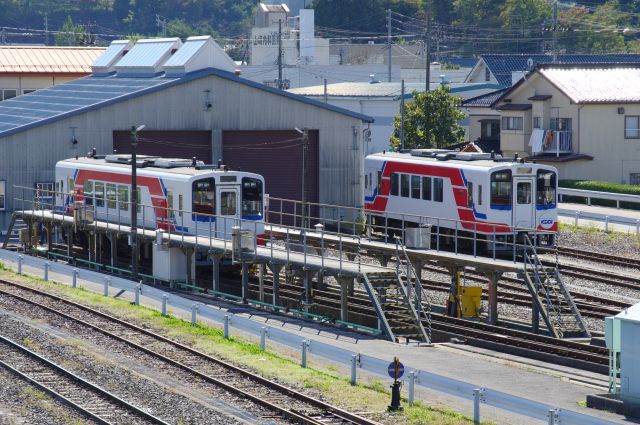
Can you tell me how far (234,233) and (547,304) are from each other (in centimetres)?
921

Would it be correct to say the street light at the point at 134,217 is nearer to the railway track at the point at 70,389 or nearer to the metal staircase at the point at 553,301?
the railway track at the point at 70,389

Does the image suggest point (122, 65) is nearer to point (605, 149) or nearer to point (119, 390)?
point (605, 149)

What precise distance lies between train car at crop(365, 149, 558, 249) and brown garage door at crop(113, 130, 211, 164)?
14055 millimetres

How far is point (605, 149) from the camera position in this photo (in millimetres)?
60688

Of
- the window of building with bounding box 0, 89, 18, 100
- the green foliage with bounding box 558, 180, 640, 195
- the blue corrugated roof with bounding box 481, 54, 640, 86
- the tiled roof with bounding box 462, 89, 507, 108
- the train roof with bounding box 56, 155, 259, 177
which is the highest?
the blue corrugated roof with bounding box 481, 54, 640, 86

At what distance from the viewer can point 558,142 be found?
61094 mm

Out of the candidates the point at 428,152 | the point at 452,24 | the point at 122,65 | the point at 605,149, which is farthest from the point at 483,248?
the point at 452,24

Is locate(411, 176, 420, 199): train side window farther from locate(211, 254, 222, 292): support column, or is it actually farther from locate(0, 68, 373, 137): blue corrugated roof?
locate(0, 68, 373, 137): blue corrugated roof

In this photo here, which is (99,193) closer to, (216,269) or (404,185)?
(216,269)

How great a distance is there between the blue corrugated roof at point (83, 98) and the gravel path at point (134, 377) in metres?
21.0

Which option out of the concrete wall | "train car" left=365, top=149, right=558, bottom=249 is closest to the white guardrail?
"train car" left=365, top=149, right=558, bottom=249

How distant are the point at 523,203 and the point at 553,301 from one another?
6094 mm

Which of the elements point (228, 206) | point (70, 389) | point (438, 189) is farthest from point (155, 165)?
point (70, 389)

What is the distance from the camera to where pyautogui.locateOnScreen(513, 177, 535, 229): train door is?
1486 inches
